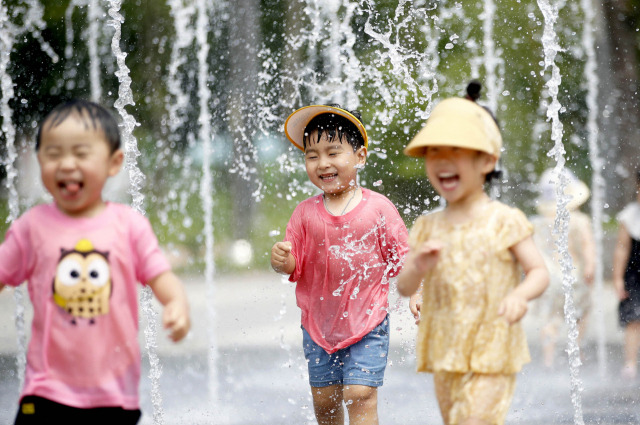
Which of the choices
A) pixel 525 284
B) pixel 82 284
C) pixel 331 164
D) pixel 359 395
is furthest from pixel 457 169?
pixel 359 395

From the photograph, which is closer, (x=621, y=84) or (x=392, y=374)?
(x=392, y=374)

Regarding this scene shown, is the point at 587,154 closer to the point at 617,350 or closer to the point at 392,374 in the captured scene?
the point at 617,350

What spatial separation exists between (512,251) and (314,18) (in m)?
12.0

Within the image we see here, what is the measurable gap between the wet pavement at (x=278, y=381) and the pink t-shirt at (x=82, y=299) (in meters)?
2.28

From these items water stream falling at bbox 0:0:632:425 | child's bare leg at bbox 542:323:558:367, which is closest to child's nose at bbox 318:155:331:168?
child's bare leg at bbox 542:323:558:367

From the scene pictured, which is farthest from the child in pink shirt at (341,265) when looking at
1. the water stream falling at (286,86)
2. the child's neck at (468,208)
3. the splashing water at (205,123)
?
the splashing water at (205,123)

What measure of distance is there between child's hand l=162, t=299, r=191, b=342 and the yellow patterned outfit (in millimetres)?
814

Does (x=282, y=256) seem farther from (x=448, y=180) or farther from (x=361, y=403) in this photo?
(x=448, y=180)

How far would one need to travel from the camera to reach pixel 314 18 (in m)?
14.5

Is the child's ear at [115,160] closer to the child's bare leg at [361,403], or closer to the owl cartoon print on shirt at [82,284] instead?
the owl cartoon print on shirt at [82,284]

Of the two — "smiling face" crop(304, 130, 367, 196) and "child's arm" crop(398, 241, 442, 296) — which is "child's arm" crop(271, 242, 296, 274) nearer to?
"smiling face" crop(304, 130, 367, 196)

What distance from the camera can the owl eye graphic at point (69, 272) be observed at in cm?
277

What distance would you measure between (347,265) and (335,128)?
0.60 m

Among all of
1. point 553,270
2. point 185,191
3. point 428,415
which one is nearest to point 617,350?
point 553,270
